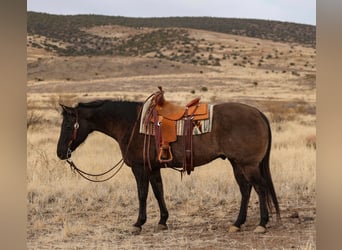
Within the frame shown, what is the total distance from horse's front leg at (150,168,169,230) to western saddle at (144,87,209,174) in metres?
0.23

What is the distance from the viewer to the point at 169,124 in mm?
4684

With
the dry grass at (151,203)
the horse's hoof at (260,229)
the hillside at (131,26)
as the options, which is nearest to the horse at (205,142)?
the horse's hoof at (260,229)

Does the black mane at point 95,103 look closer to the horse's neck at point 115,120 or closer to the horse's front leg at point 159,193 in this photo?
the horse's neck at point 115,120

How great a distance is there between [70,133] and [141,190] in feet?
2.56

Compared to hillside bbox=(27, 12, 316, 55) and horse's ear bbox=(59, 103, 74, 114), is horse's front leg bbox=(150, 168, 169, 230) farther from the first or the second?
hillside bbox=(27, 12, 316, 55)

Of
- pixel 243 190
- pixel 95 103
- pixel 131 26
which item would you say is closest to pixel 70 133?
pixel 95 103

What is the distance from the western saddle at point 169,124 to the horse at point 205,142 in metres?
0.05

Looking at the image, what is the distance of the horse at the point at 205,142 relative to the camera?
4.71 m

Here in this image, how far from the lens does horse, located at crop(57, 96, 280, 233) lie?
471 centimetres

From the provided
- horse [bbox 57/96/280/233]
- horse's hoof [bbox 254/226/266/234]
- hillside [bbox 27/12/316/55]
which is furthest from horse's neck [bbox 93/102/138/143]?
hillside [bbox 27/12/316/55]

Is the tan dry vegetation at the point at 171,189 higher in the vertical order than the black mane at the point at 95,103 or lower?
lower

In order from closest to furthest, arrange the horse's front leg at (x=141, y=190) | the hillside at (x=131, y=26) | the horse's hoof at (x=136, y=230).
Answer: the horse's front leg at (x=141, y=190), the horse's hoof at (x=136, y=230), the hillside at (x=131, y=26)
